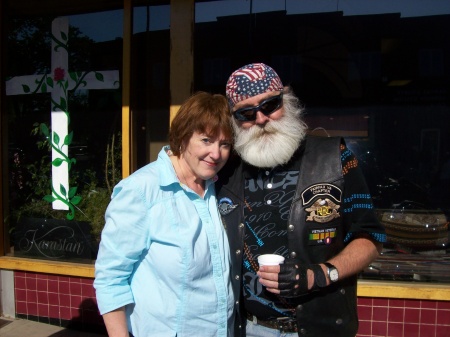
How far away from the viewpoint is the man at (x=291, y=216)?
5.66 ft

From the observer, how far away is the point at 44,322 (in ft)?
14.0

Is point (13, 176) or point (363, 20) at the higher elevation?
point (363, 20)

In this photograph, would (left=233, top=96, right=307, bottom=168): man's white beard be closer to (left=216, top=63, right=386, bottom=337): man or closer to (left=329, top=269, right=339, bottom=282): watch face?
(left=216, top=63, right=386, bottom=337): man

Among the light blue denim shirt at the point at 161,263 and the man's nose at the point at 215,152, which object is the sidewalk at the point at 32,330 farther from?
the man's nose at the point at 215,152

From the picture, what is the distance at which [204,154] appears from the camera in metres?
1.75

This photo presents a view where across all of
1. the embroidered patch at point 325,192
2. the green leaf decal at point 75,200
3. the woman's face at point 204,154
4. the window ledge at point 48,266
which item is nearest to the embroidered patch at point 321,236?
the embroidered patch at point 325,192

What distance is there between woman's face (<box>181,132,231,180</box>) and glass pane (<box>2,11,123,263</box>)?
255cm

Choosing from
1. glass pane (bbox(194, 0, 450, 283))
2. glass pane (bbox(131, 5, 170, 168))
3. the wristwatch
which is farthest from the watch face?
glass pane (bbox(131, 5, 170, 168))

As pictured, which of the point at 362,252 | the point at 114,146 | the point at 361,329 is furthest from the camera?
the point at 114,146

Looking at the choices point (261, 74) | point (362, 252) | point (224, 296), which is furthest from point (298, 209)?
point (261, 74)

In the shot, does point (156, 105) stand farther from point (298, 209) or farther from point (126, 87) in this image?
point (298, 209)

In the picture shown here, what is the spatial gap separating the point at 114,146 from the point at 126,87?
0.56m

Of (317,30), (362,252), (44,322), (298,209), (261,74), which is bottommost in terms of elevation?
(44,322)

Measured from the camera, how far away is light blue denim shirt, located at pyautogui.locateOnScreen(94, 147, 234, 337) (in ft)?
5.47
